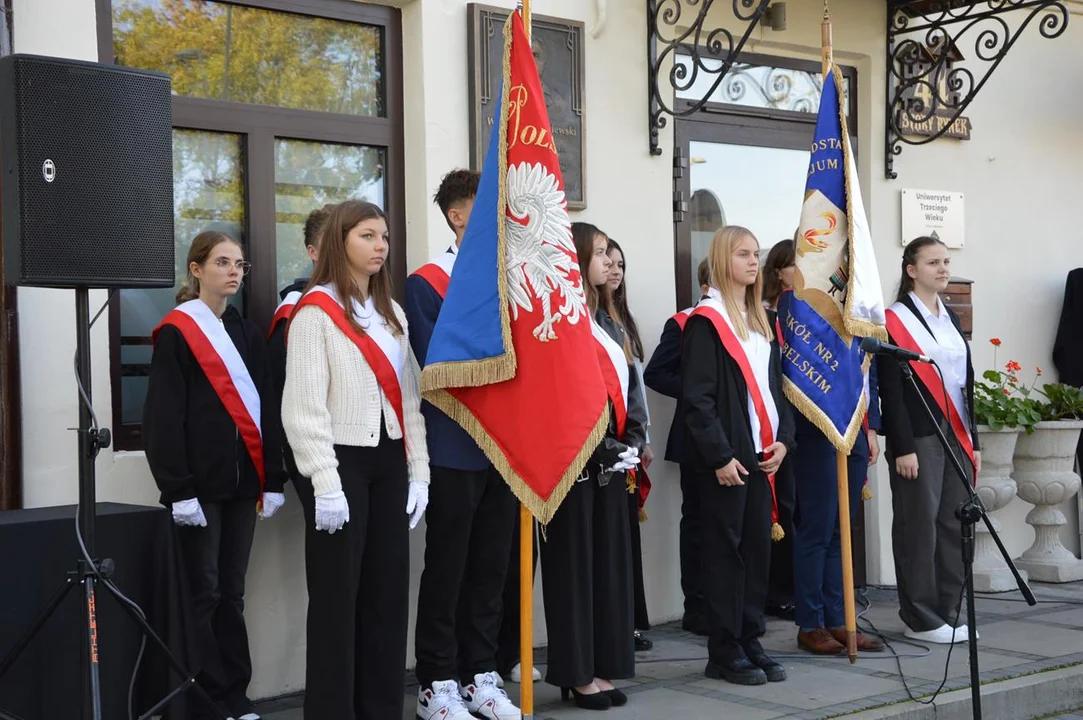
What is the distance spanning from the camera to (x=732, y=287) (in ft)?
18.5

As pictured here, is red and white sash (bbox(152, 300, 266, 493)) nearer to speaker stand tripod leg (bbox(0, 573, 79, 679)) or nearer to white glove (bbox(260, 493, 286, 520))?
white glove (bbox(260, 493, 286, 520))

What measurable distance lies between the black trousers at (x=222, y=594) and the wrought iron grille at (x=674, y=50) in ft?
10.0

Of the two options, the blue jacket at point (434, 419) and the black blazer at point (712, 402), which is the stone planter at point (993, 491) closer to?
the black blazer at point (712, 402)

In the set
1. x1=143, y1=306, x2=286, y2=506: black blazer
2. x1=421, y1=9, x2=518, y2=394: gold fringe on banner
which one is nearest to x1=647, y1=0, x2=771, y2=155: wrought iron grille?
x1=421, y1=9, x2=518, y2=394: gold fringe on banner

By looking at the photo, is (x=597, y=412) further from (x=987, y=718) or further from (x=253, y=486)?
(x=987, y=718)

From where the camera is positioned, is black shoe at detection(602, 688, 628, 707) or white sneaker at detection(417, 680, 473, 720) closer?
white sneaker at detection(417, 680, 473, 720)

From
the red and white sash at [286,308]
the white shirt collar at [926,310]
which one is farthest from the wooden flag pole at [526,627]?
the white shirt collar at [926,310]

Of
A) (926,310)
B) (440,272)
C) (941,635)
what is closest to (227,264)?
(440,272)

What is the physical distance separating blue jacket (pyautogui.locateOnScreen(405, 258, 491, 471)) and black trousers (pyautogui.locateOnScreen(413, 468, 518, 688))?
43 millimetres

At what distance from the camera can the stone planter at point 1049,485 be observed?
7949 mm

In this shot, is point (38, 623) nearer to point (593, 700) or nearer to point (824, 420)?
point (593, 700)

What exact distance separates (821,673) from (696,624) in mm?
1071

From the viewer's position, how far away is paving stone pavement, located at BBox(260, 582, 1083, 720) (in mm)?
5035

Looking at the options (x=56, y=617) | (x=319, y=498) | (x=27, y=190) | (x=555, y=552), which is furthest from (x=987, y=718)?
(x=27, y=190)
